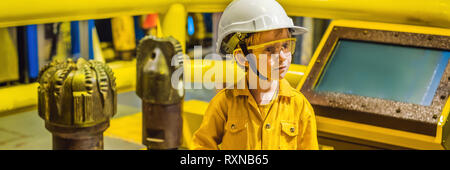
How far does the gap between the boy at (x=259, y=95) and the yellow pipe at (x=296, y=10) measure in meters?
0.80

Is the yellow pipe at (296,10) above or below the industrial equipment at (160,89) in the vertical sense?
above

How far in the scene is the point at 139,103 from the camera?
3.04 meters

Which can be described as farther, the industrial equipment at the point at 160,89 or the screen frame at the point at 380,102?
the industrial equipment at the point at 160,89

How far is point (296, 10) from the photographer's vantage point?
2.24 m

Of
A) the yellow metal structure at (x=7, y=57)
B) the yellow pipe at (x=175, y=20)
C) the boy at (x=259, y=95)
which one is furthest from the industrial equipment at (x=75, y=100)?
the yellow metal structure at (x=7, y=57)

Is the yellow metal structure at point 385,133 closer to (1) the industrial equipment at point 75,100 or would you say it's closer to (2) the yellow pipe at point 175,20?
(1) the industrial equipment at point 75,100

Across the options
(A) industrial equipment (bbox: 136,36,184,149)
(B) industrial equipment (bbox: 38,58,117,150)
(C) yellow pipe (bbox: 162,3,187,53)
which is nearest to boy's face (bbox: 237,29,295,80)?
(B) industrial equipment (bbox: 38,58,117,150)

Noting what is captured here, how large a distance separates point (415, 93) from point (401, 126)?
0.40ft

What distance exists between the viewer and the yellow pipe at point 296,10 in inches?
69.4

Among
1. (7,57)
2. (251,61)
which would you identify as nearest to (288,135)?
(251,61)

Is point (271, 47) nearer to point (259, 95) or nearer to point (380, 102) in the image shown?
point (259, 95)

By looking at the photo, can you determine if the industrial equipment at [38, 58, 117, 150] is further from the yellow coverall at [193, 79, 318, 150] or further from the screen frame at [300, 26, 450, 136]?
the screen frame at [300, 26, 450, 136]

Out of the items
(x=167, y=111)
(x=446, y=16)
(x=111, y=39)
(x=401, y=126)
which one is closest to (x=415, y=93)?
(x=401, y=126)

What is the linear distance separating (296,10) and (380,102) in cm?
70
